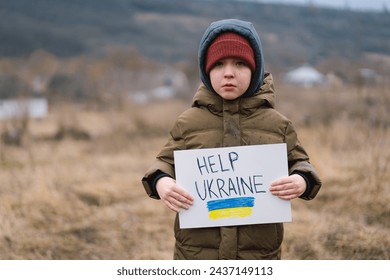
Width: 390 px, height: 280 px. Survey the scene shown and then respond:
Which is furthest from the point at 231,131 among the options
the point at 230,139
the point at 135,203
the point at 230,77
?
the point at 135,203

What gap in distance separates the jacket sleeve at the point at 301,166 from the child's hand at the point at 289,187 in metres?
0.03

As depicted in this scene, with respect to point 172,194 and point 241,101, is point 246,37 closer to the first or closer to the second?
point 241,101

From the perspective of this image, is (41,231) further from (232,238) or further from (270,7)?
(270,7)

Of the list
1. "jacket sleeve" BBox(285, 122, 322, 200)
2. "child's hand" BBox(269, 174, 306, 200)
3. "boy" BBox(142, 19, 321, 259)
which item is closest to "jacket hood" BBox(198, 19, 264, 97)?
"boy" BBox(142, 19, 321, 259)

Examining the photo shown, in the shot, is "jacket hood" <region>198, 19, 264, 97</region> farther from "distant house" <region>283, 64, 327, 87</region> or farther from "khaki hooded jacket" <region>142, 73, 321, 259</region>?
"distant house" <region>283, 64, 327, 87</region>

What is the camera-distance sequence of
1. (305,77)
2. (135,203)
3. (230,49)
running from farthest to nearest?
1. (305,77)
2. (135,203)
3. (230,49)

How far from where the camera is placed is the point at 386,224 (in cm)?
414

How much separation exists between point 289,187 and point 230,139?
0.86 ft

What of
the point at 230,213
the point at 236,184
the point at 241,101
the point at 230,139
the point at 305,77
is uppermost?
the point at 305,77

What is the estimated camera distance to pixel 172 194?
2.01m

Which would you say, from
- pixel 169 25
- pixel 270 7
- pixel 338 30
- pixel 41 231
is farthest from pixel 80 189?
pixel 169 25

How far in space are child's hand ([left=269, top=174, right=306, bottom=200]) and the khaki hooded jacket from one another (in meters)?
0.05

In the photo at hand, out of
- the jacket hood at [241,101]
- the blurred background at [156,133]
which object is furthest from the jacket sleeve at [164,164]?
the blurred background at [156,133]

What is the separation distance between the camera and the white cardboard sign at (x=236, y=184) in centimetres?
204
